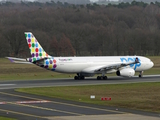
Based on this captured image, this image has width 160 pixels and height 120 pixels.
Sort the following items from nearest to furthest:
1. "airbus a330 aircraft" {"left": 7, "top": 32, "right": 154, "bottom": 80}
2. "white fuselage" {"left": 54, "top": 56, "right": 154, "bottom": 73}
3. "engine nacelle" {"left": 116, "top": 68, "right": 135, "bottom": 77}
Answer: "airbus a330 aircraft" {"left": 7, "top": 32, "right": 154, "bottom": 80} < "white fuselage" {"left": 54, "top": 56, "right": 154, "bottom": 73} < "engine nacelle" {"left": 116, "top": 68, "right": 135, "bottom": 77}

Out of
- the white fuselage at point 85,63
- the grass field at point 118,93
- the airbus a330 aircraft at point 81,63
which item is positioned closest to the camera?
the grass field at point 118,93

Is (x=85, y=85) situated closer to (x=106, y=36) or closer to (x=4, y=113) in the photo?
(x=4, y=113)

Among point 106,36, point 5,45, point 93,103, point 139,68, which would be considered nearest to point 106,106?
point 93,103

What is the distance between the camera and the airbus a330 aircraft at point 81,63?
61844 mm

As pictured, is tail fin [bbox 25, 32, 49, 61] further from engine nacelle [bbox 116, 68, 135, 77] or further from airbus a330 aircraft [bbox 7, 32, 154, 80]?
engine nacelle [bbox 116, 68, 135, 77]

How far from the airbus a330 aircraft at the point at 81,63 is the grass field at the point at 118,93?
8.04 metres

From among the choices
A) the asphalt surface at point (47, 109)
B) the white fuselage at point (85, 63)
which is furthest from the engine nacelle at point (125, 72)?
the asphalt surface at point (47, 109)

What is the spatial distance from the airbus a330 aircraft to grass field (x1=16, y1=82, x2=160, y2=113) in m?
8.04

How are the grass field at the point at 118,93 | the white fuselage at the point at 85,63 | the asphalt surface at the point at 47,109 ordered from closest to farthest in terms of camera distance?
the asphalt surface at the point at 47,109 → the grass field at the point at 118,93 → the white fuselage at the point at 85,63

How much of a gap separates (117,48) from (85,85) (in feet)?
262

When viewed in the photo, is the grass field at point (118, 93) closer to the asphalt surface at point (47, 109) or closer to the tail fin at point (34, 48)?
the asphalt surface at point (47, 109)

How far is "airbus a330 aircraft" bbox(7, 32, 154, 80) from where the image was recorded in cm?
6184

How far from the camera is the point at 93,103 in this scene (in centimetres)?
4106

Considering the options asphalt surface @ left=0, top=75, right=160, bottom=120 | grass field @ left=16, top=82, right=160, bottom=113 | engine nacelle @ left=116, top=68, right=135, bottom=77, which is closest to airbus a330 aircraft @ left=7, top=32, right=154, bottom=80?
engine nacelle @ left=116, top=68, right=135, bottom=77
